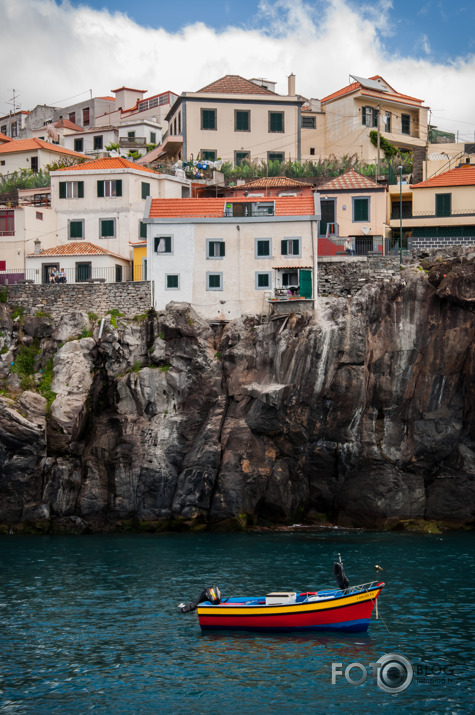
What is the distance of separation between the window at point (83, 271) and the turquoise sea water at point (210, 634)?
897 inches

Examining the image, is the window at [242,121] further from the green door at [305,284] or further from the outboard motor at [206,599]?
the outboard motor at [206,599]

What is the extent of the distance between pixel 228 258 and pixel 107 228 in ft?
46.7

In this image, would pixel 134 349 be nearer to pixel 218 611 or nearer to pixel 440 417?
pixel 440 417

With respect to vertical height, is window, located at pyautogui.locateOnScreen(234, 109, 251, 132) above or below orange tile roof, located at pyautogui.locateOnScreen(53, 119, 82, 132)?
below

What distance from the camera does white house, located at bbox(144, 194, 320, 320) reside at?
6812 cm

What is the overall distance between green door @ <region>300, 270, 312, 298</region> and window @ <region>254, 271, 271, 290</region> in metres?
2.51

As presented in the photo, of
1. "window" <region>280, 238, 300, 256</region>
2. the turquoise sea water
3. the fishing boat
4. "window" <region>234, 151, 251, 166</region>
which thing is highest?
"window" <region>234, 151, 251, 166</region>

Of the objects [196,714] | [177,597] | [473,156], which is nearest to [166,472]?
[177,597]

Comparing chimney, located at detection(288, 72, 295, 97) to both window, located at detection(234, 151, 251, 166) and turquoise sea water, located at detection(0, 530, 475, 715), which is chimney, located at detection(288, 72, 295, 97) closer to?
window, located at detection(234, 151, 251, 166)

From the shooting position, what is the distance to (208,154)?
299 ft

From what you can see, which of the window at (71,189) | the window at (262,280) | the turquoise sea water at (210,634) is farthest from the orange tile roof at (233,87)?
the turquoise sea water at (210,634)

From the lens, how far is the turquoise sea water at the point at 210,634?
109ft

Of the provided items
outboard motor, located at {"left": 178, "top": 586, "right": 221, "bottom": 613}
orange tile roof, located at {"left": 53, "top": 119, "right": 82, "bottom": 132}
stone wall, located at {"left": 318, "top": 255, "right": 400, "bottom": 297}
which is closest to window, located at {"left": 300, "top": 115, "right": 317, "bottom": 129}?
stone wall, located at {"left": 318, "top": 255, "right": 400, "bottom": 297}

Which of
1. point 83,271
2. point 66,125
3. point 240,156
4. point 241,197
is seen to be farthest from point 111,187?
point 66,125
